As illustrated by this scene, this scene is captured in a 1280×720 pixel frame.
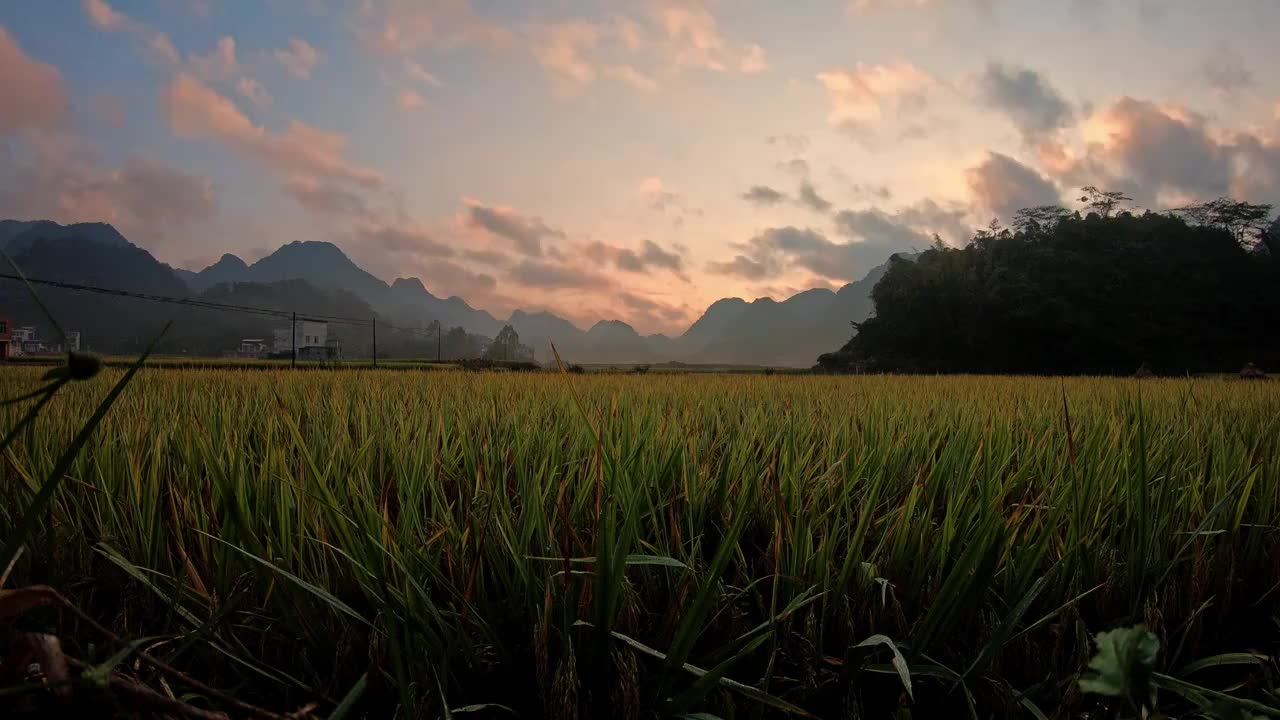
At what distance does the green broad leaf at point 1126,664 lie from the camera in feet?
1.49

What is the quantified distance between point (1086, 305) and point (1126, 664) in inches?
1215

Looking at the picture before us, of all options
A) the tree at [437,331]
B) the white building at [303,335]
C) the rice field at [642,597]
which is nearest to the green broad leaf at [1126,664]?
the rice field at [642,597]

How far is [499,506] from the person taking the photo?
1.03 metres

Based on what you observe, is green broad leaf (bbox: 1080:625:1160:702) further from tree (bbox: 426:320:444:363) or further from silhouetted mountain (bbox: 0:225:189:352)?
silhouetted mountain (bbox: 0:225:189:352)

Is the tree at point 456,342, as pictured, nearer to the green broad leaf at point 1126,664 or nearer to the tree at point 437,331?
the tree at point 437,331

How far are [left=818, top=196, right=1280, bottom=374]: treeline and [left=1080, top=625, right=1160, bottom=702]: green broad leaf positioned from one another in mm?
26435

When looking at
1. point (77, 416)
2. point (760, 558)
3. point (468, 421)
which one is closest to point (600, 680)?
point (760, 558)

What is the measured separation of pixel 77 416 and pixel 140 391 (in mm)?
1619

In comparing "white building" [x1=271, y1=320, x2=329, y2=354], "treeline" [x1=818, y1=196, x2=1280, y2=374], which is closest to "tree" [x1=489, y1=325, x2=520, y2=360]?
"white building" [x1=271, y1=320, x2=329, y2=354]

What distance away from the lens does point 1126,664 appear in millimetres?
462

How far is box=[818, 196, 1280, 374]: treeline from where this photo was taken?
25.3 m

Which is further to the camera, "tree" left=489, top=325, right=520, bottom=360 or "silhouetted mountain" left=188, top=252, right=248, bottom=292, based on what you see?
"silhouetted mountain" left=188, top=252, right=248, bottom=292

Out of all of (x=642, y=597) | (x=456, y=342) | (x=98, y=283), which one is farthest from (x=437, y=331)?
(x=98, y=283)

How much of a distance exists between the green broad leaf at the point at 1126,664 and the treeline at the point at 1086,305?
2644cm
